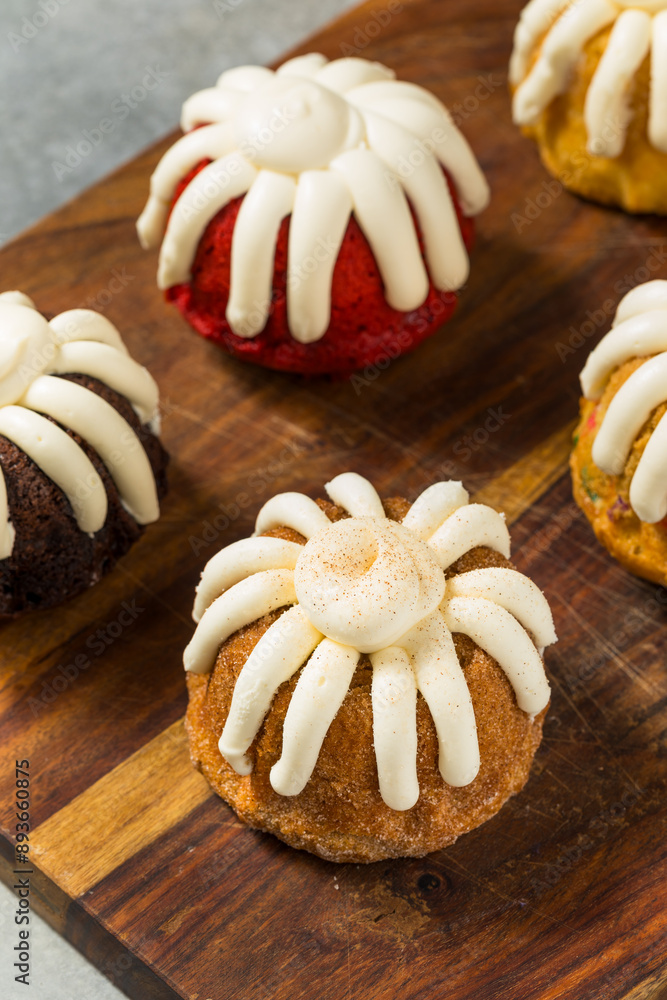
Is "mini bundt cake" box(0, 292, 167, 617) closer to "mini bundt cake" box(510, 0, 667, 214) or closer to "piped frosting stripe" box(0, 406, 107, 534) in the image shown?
"piped frosting stripe" box(0, 406, 107, 534)

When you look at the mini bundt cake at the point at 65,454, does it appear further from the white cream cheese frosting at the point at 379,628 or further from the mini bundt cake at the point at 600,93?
the mini bundt cake at the point at 600,93

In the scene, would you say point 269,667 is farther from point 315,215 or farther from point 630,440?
point 315,215

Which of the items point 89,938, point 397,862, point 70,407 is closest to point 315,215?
point 70,407

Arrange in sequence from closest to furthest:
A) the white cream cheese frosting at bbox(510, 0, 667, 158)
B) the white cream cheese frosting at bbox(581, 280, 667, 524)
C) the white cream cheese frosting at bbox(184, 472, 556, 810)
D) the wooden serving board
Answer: the white cream cheese frosting at bbox(184, 472, 556, 810)
the wooden serving board
the white cream cheese frosting at bbox(581, 280, 667, 524)
the white cream cheese frosting at bbox(510, 0, 667, 158)

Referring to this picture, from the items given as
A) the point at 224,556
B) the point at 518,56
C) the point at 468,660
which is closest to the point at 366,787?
the point at 468,660

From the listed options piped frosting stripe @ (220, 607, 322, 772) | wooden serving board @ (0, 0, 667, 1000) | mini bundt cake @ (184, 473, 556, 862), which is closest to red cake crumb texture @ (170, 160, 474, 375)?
wooden serving board @ (0, 0, 667, 1000)

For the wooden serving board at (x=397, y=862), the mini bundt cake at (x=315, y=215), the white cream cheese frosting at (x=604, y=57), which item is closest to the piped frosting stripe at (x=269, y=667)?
the wooden serving board at (x=397, y=862)
